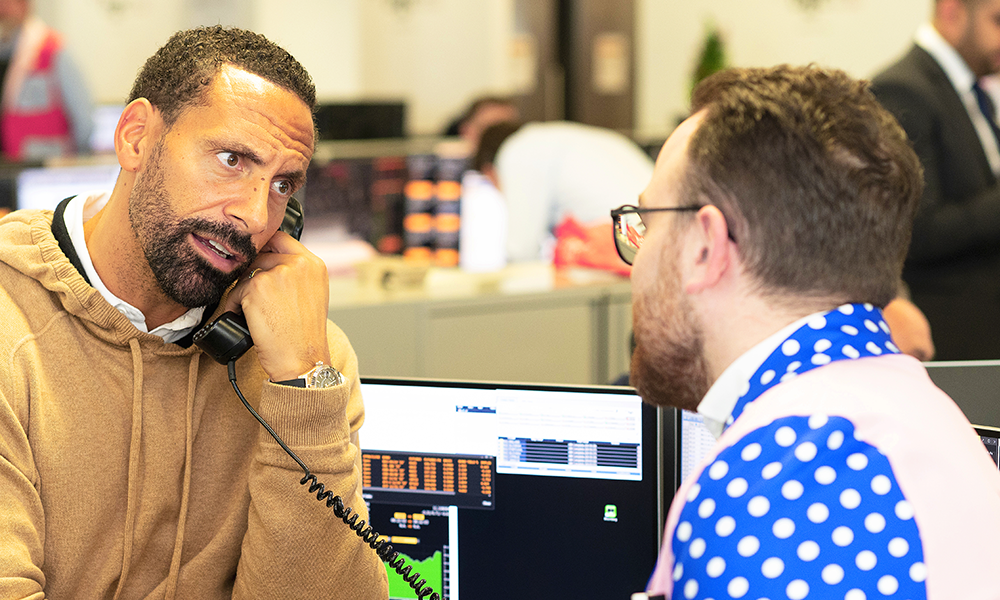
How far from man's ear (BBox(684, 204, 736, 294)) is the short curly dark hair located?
0.65m

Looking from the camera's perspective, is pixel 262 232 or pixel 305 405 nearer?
pixel 305 405

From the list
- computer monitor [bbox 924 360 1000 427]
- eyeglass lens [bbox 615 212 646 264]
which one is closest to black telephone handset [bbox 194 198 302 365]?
eyeglass lens [bbox 615 212 646 264]

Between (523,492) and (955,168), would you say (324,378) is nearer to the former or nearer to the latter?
(523,492)

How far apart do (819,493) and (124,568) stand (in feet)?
2.92

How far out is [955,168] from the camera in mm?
2838

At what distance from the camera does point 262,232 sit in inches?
55.1

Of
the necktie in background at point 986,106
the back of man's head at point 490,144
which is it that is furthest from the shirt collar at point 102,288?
the back of man's head at point 490,144

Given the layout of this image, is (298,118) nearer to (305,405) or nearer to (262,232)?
(262,232)

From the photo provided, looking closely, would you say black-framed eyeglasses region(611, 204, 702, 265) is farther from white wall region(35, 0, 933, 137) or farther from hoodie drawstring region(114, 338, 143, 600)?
white wall region(35, 0, 933, 137)

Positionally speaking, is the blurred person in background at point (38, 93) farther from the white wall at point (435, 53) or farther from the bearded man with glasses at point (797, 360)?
the bearded man with glasses at point (797, 360)

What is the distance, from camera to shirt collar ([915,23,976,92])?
116 inches

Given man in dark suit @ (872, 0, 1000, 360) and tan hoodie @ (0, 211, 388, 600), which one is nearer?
tan hoodie @ (0, 211, 388, 600)

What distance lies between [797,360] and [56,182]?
334 centimetres

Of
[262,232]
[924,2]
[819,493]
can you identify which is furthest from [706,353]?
[924,2]
